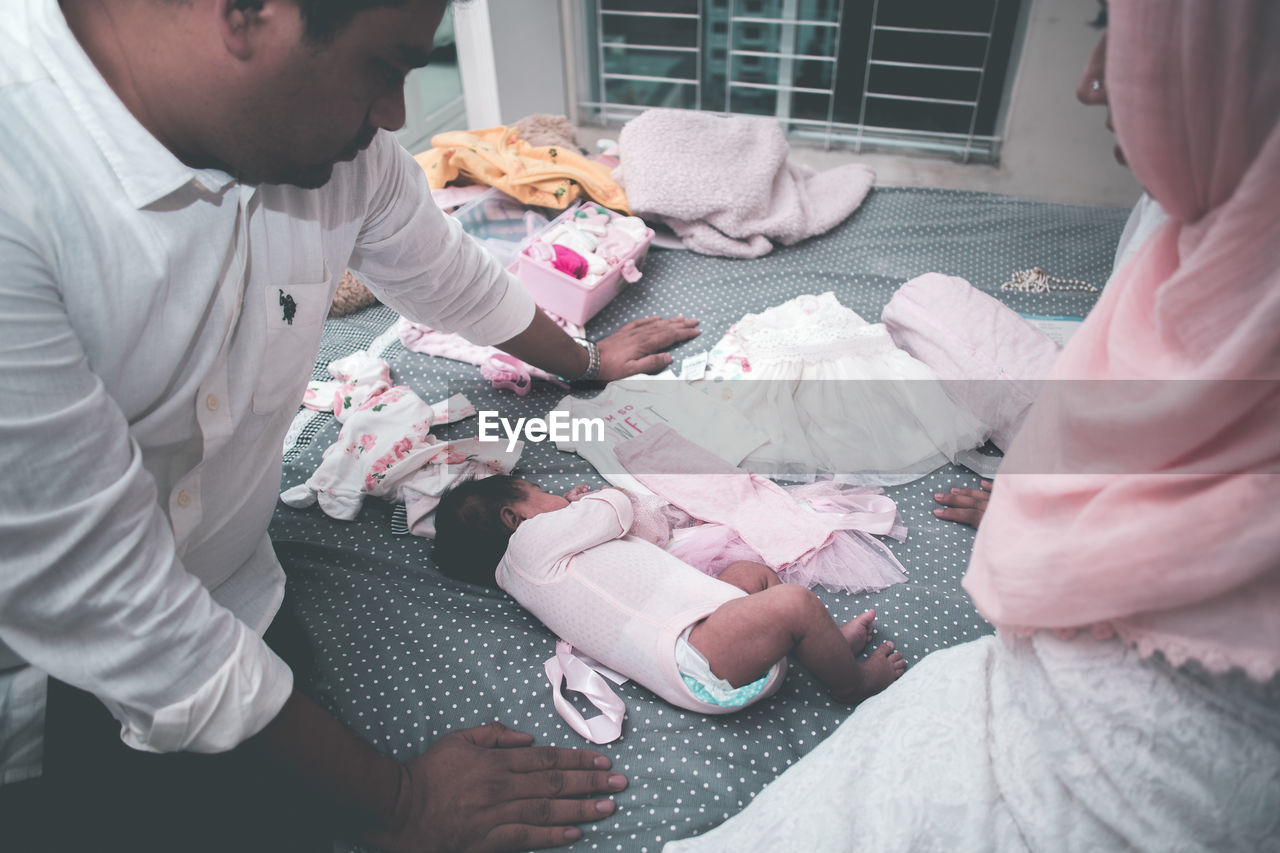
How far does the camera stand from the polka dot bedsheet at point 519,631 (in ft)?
3.58

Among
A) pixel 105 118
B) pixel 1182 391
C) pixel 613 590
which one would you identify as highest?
pixel 105 118

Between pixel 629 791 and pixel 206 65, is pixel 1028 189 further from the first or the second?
pixel 206 65

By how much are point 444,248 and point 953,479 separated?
1.09 meters

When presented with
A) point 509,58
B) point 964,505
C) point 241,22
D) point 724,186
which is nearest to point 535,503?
point 964,505

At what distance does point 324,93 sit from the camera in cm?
73

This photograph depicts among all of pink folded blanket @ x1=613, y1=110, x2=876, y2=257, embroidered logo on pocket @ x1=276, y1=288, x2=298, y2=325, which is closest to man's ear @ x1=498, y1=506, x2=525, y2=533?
embroidered logo on pocket @ x1=276, y1=288, x2=298, y2=325

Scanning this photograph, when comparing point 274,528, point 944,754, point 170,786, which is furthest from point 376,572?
point 944,754

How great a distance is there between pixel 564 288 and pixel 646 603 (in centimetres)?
100

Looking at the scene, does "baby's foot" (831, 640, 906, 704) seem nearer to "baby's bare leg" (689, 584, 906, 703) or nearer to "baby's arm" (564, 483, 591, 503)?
"baby's bare leg" (689, 584, 906, 703)

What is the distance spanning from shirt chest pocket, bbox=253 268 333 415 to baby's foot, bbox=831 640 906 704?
933 mm

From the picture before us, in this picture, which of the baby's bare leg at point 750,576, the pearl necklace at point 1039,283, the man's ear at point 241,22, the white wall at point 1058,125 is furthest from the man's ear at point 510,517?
the white wall at point 1058,125

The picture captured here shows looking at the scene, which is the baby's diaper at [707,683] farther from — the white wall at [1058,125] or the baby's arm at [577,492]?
the white wall at [1058,125]

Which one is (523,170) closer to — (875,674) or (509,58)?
(509,58)

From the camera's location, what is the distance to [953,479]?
154cm
